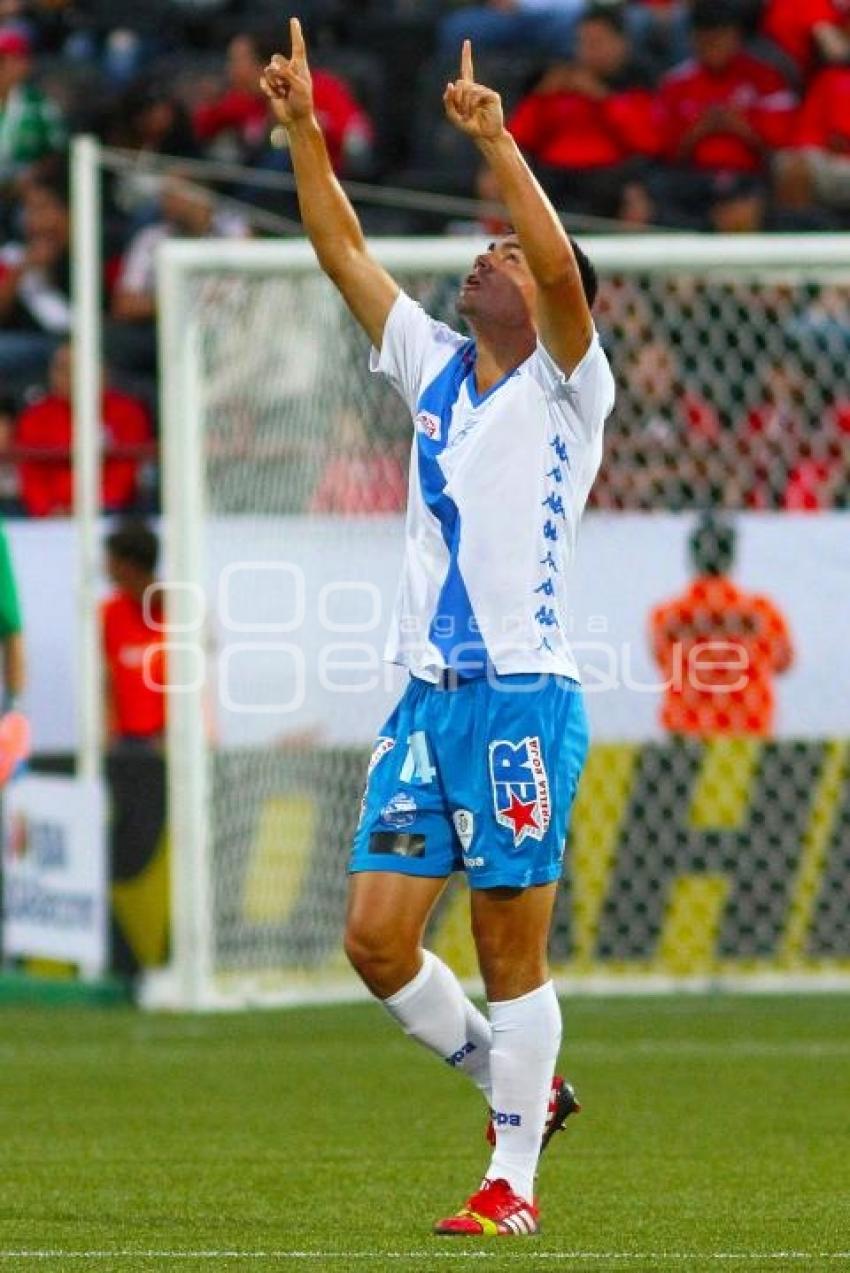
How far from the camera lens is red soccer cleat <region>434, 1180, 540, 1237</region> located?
6.14 meters

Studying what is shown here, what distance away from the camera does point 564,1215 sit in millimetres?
6617

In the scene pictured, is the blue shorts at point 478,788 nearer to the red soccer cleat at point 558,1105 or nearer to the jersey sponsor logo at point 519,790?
the jersey sponsor logo at point 519,790

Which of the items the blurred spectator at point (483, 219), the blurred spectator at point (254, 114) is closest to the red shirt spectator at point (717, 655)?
the blurred spectator at point (483, 219)

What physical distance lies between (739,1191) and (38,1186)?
5.73 ft

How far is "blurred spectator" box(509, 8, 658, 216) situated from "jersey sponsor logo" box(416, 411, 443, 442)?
9647mm

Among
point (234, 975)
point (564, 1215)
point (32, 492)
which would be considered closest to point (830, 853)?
point (234, 975)

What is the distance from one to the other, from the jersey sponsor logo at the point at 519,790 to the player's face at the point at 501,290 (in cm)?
96

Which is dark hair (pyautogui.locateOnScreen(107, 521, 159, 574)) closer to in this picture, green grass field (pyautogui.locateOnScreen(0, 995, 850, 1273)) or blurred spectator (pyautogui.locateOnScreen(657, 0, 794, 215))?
green grass field (pyautogui.locateOnScreen(0, 995, 850, 1273))

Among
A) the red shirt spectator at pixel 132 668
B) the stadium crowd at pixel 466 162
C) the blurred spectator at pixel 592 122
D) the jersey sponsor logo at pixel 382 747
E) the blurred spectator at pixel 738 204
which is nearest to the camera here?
the jersey sponsor logo at pixel 382 747

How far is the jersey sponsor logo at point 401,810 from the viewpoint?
246 inches

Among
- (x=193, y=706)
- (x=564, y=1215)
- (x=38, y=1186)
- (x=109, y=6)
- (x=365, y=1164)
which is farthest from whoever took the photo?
(x=109, y=6)

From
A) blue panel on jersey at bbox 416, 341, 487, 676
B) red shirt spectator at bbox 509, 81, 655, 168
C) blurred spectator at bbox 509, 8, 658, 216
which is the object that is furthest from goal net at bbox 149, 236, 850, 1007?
blue panel on jersey at bbox 416, 341, 487, 676

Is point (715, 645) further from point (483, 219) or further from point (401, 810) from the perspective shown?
point (401, 810)

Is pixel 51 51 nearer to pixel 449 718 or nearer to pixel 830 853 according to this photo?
pixel 830 853
